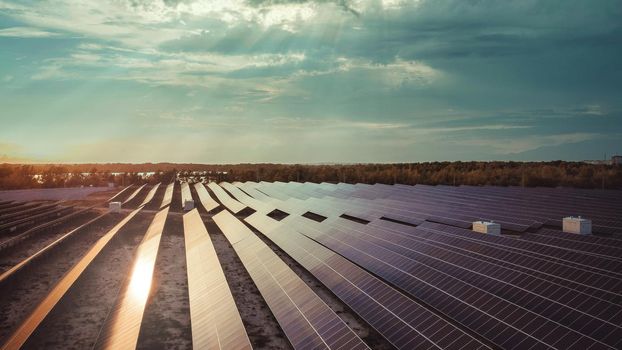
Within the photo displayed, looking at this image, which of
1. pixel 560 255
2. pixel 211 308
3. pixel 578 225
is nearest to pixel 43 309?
pixel 211 308

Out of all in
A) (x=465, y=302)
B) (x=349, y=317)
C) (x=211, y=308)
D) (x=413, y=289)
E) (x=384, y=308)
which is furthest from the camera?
(x=349, y=317)

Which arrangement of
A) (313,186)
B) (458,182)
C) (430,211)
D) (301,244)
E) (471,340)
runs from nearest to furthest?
1. (471,340)
2. (301,244)
3. (430,211)
4. (313,186)
5. (458,182)

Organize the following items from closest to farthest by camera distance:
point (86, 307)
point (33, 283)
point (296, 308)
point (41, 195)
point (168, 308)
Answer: point (296, 308), point (168, 308), point (86, 307), point (33, 283), point (41, 195)

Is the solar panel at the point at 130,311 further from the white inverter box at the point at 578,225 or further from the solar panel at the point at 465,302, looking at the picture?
the white inverter box at the point at 578,225

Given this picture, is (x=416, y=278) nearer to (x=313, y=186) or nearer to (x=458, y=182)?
(x=313, y=186)

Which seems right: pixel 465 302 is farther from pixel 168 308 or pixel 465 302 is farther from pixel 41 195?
pixel 41 195

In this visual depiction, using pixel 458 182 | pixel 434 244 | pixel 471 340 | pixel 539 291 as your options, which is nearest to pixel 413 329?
pixel 471 340

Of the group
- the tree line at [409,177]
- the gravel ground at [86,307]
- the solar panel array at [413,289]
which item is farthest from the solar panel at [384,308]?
the tree line at [409,177]

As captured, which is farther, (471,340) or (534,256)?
(534,256)
